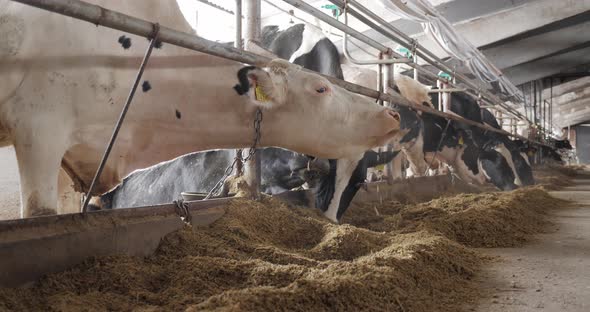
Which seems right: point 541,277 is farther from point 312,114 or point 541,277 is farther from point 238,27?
point 238,27

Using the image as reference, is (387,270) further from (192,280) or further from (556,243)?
(556,243)

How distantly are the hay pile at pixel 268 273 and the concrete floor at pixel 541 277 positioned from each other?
0.39 feet

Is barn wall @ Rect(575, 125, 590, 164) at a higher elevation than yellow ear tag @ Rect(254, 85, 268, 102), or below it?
higher

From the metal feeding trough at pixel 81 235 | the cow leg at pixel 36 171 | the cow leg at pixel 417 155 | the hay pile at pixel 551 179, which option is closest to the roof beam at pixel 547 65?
the hay pile at pixel 551 179

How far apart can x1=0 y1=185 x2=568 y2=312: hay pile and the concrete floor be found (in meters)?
0.12

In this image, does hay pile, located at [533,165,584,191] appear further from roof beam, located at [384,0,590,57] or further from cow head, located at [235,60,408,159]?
cow head, located at [235,60,408,159]

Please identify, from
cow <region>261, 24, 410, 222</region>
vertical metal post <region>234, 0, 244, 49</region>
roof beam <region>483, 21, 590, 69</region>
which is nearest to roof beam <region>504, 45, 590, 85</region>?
roof beam <region>483, 21, 590, 69</region>

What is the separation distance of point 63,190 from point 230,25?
388 cm

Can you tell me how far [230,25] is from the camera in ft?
21.0

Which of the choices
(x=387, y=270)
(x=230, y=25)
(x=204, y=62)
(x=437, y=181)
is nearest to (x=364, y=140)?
(x=204, y=62)

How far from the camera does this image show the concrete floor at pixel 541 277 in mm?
2020

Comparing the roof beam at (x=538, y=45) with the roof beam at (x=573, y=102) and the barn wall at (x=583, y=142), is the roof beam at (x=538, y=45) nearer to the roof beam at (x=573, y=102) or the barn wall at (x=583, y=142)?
the roof beam at (x=573, y=102)

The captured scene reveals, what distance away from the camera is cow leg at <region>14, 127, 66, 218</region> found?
204cm

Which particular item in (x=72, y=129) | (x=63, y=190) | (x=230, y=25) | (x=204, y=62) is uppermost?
(x=230, y=25)
